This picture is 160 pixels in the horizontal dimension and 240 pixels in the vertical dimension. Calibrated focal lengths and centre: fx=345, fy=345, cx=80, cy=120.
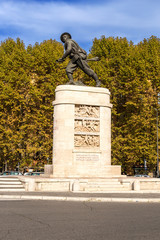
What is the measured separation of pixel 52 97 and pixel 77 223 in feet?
109

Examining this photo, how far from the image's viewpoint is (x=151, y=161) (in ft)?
129

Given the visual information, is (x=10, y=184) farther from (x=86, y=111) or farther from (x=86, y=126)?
(x=86, y=111)

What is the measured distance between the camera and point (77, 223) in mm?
9664

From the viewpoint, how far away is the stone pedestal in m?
23.2

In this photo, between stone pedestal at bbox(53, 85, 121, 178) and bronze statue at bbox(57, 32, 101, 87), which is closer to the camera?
stone pedestal at bbox(53, 85, 121, 178)

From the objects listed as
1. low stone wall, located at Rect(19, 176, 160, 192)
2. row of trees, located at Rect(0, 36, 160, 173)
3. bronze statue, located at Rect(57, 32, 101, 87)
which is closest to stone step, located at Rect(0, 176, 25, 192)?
low stone wall, located at Rect(19, 176, 160, 192)

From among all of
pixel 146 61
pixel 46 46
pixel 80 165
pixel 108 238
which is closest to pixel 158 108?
pixel 146 61

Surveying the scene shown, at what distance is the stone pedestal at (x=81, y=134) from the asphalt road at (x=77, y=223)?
9.81 metres

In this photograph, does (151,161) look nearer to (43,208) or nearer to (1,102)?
(1,102)

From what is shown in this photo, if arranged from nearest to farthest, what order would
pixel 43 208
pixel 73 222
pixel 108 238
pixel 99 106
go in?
pixel 108 238 → pixel 73 222 → pixel 43 208 → pixel 99 106

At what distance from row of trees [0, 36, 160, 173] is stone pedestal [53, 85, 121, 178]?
A: 49.4ft

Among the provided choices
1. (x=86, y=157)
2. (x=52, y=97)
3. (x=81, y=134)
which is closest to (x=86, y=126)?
(x=81, y=134)

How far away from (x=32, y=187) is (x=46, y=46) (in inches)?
1110

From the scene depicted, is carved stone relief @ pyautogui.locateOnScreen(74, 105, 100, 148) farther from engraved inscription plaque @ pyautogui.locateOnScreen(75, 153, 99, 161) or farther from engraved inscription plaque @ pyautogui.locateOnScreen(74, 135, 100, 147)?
engraved inscription plaque @ pyautogui.locateOnScreen(75, 153, 99, 161)
